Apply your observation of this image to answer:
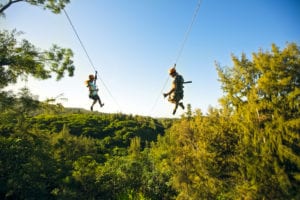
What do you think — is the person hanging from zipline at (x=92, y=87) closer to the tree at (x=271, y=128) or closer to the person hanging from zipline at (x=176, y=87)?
the person hanging from zipline at (x=176, y=87)

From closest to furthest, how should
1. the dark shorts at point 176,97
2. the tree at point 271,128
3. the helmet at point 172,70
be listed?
the helmet at point 172,70 → the dark shorts at point 176,97 → the tree at point 271,128

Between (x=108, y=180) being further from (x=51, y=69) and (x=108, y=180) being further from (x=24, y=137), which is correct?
(x=51, y=69)

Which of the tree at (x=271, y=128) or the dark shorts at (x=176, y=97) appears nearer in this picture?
the dark shorts at (x=176, y=97)

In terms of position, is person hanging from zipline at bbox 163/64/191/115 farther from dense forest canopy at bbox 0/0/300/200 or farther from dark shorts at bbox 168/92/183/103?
dense forest canopy at bbox 0/0/300/200

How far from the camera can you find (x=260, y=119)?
1345 cm

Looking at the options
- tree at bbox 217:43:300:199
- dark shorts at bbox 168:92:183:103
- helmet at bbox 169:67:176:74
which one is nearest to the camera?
helmet at bbox 169:67:176:74

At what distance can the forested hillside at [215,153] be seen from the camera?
39.7 ft

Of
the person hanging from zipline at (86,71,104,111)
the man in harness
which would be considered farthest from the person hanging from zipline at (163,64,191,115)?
the person hanging from zipline at (86,71,104,111)

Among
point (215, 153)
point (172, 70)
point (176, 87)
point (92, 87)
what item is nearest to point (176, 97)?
point (176, 87)

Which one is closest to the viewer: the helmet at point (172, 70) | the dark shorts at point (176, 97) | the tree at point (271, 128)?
the helmet at point (172, 70)

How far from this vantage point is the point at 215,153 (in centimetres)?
1647

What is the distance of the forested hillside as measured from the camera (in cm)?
1209

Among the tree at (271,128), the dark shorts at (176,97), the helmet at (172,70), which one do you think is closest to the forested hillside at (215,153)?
the tree at (271,128)

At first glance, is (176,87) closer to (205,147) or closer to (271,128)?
(271,128)
